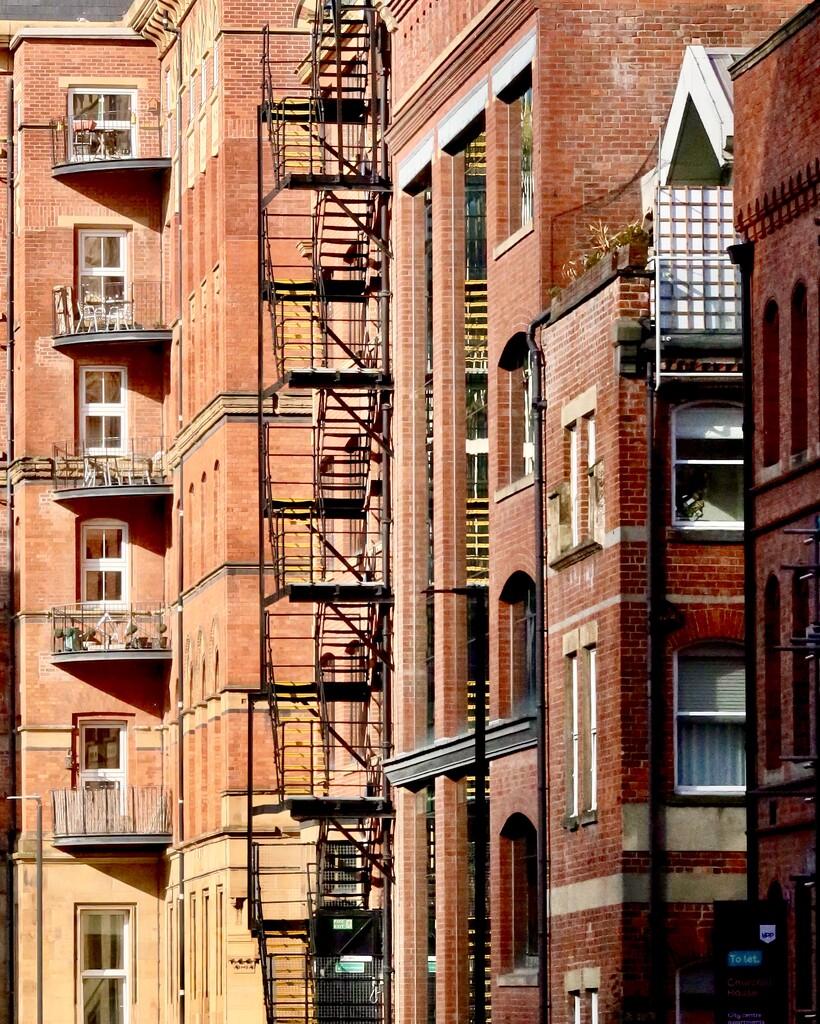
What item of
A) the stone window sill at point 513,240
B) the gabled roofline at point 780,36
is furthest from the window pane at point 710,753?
the stone window sill at point 513,240

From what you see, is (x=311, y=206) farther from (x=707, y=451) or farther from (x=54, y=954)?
(x=707, y=451)

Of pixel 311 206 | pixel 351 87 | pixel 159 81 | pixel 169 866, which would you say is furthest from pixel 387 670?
pixel 159 81

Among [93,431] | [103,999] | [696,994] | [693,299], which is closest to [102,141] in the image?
[93,431]

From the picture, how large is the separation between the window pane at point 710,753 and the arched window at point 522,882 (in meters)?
5.46

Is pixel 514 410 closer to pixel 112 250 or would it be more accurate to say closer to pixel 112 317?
pixel 112 317

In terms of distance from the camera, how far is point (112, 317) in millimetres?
84250

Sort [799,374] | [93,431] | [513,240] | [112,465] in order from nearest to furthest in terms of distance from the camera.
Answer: [799,374], [513,240], [112,465], [93,431]

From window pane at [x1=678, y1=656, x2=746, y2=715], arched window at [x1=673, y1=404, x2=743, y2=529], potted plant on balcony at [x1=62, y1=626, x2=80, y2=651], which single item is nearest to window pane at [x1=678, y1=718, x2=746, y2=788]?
window pane at [x1=678, y1=656, x2=746, y2=715]

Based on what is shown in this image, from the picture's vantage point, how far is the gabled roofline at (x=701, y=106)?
44812 mm

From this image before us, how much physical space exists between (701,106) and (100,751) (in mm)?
41816

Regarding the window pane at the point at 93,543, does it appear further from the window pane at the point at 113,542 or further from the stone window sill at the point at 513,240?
the stone window sill at the point at 513,240

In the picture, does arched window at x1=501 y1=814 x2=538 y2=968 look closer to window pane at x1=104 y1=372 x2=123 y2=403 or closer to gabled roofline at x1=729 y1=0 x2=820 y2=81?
gabled roofline at x1=729 y1=0 x2=820 y2=81

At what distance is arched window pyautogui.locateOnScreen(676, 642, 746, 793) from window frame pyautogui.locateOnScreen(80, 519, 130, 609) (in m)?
42.5

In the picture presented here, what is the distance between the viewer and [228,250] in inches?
2884
